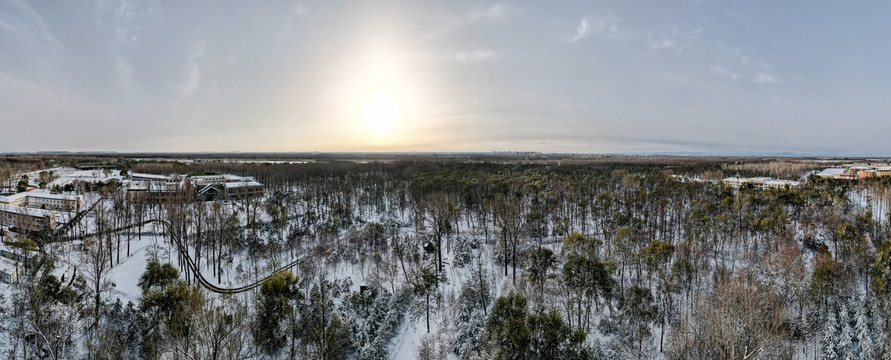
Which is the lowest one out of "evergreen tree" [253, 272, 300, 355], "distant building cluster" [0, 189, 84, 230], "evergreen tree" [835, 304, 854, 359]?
"evergreen tree" [835, 304, 854, 359]

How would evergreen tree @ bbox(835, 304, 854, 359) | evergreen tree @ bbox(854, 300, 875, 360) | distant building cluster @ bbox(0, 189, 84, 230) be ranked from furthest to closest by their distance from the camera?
distant building cluster @ bbox(0, 189, 84, 230)
evergreen tree @ bbox(835, 304, 854, 359)
evergreen tree @ bbox(854, 300, 875, 360)

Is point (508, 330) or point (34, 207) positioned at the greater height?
point (34, 207)

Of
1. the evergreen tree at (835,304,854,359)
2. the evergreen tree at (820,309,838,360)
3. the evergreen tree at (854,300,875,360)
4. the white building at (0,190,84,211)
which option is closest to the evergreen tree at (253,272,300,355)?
the evergreen tree at (820,309,838,360)

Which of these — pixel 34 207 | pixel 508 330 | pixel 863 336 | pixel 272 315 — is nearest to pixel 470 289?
pixel 508 330

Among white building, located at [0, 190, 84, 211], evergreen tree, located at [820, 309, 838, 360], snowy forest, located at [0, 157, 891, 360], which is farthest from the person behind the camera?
white building, located at [0, 190, 84, 211]

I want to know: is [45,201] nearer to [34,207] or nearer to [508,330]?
[34,207]

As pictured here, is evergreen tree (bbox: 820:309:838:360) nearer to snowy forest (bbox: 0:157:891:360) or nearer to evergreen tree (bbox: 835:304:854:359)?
snowy forest (bbox: 0:157:891:360)

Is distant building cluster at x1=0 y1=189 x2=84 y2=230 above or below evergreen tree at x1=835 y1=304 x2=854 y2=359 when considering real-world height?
above

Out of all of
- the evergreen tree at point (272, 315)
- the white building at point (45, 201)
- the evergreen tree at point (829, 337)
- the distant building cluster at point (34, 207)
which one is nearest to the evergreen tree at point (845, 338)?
the evergreen tree at point (829, 337)

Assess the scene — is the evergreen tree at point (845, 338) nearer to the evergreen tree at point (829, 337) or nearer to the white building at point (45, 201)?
the evergreen tree at point (829, 337)
